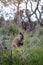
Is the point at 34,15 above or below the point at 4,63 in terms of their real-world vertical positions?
below

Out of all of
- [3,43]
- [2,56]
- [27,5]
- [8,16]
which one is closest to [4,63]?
[2,56]

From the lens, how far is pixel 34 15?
15469 millimetres

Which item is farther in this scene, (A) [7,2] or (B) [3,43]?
(A) [7,2]

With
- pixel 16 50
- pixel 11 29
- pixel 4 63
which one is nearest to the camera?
pixel 4 63

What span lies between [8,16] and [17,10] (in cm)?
97

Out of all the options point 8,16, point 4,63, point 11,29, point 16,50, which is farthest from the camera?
point 8,16

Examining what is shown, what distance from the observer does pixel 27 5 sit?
15.8 meters

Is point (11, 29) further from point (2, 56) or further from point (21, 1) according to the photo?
point (2, 56)

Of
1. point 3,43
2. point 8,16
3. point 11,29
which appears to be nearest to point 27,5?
point 8,16

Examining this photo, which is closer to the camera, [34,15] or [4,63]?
[4,63]

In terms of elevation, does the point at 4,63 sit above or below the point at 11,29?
above

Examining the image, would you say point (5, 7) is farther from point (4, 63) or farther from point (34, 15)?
point (4, 63)

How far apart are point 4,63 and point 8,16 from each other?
31.6 feet

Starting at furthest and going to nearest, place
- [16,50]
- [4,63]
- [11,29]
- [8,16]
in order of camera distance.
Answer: [8,16] → [11,29] → [16,50] → [4,63]
